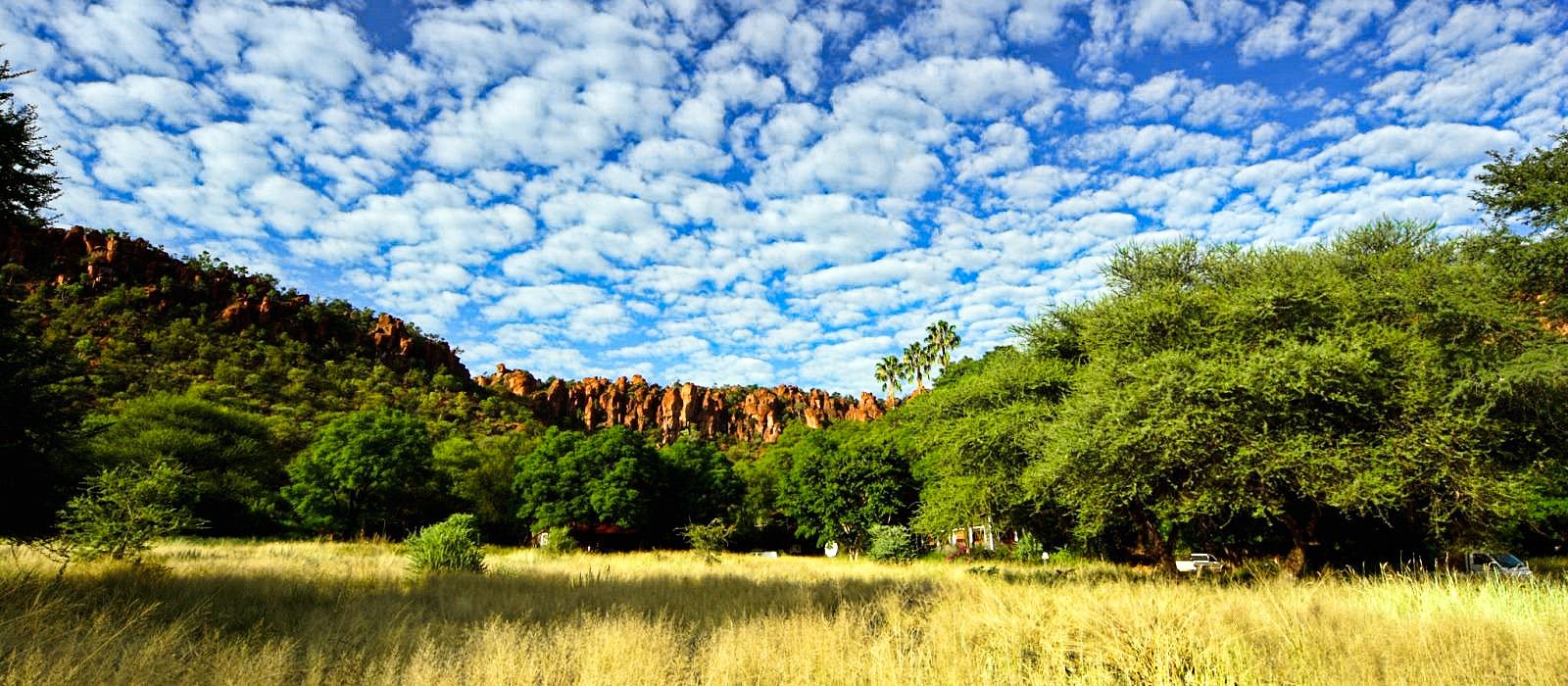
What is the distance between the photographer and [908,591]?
582 inches

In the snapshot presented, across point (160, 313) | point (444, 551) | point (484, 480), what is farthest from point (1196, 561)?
point (160, 313)

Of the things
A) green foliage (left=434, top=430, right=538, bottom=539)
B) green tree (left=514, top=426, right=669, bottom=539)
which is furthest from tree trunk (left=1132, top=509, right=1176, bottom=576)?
green foliage (left=434, top=430, right=538, bottom=539)

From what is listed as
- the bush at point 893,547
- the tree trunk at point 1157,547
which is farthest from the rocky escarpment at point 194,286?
the tree trunk at point 1157,547

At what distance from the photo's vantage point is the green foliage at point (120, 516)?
12.2 meters

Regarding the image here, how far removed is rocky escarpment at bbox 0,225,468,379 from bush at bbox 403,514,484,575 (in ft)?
239

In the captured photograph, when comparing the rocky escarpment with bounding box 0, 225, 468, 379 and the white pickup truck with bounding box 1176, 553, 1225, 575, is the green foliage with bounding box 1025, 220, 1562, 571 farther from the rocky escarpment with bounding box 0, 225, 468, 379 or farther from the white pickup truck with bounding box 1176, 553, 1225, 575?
the rocky escarpment with bounding box 0, 225, 468, 379

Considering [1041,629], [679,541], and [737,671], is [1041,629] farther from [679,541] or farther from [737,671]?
[679,541]

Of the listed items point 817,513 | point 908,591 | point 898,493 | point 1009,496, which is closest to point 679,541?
point 817,513

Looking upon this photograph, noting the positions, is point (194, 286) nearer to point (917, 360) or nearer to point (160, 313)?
point (160, 313)

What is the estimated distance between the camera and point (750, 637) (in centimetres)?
815

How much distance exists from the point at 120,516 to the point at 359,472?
3741cm

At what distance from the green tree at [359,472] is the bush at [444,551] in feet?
106

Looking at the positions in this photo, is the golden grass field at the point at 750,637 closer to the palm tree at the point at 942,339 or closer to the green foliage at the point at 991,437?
the green foliage at the point at 991,437

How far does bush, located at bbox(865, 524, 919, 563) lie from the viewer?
42.8 metres
